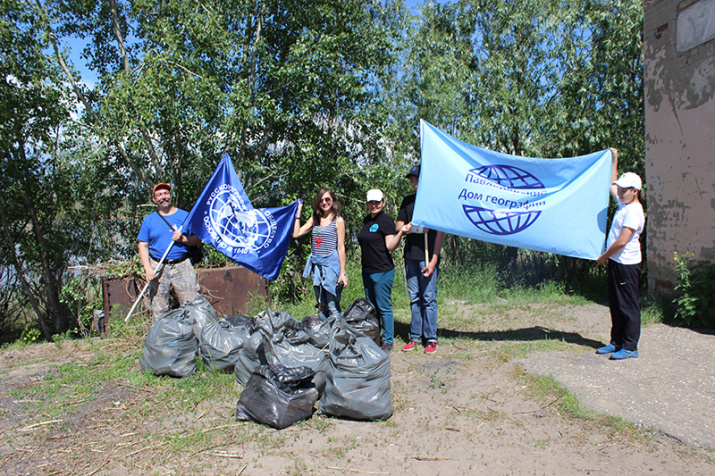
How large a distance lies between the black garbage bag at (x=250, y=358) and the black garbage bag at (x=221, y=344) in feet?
0.57

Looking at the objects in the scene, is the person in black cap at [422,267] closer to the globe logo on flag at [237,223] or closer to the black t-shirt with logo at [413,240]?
the black t-shirt with logo at [413,240]

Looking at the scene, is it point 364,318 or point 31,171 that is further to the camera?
point 31,171

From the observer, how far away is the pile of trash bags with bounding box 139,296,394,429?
3.75 meters

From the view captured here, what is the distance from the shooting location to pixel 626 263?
4.75m

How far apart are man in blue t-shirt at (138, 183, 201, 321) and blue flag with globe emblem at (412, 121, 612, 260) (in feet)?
8.81

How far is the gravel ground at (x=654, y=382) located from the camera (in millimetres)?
3650

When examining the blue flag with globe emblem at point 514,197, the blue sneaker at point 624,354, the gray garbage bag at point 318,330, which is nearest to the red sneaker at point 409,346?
the gray garbage bag at point 318,330

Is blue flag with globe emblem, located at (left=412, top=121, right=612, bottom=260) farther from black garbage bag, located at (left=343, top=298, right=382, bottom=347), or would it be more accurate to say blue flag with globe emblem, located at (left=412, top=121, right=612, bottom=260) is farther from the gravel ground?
the gravel ground

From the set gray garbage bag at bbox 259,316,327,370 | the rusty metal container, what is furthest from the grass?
gray garbage bag at bbox 259,316,327,370

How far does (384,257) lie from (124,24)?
7.90 meters

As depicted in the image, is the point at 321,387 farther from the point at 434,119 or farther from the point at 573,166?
the point at 434,119

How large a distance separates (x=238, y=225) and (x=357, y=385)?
2.79m

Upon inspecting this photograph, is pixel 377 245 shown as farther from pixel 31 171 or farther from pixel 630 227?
pixel 31 171

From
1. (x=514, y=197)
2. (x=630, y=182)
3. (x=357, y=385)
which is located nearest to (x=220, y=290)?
(x=357, y=385)
